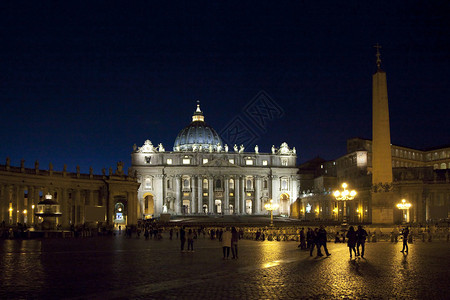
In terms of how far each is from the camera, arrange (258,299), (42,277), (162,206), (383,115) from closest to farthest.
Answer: (258,299) → (42,277) → (383,115) → (162,206)

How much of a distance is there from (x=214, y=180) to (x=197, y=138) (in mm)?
20901

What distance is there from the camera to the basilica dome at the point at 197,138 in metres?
138

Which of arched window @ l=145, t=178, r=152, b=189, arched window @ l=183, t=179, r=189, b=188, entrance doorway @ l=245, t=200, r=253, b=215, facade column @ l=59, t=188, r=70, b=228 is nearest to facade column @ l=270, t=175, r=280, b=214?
entrance doorway @ l=245, t=200, r=253, b=215

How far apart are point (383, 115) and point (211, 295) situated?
23.4 meters

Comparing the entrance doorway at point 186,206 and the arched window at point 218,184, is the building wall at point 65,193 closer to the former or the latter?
the entrance doorway at point 186,206

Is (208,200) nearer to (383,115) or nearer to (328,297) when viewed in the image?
(383,115)

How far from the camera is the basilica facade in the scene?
388ft

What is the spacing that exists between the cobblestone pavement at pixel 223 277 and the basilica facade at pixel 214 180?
96040mm

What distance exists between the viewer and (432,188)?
6091cm

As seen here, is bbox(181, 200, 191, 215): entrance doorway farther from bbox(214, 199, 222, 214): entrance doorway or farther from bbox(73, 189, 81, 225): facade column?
bbox(73, 189, 81, 225): facade column

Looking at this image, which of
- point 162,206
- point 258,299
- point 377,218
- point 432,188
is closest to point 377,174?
point 377,218

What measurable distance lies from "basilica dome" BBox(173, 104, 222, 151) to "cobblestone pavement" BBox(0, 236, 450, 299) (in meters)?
115

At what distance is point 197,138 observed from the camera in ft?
457

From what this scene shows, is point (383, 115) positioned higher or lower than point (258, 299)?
higher
